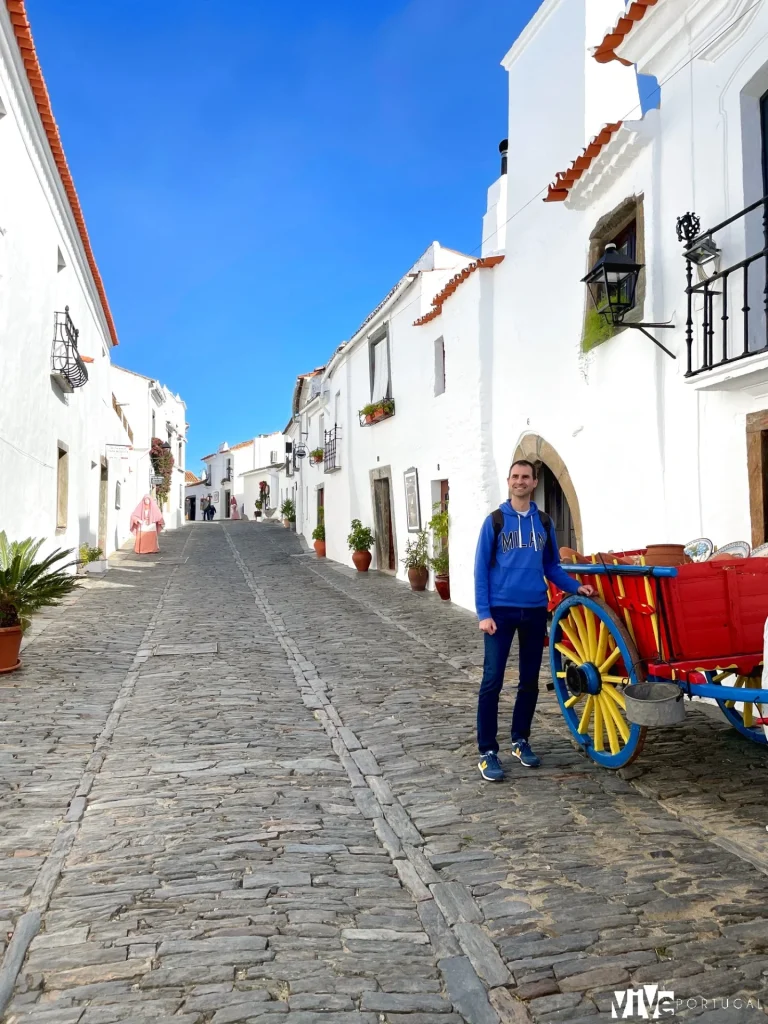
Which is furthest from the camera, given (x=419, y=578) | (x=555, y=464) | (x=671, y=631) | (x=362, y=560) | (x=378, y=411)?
(x=362, y=560)

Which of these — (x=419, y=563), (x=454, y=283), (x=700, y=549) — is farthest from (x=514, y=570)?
(x=419, y=563)

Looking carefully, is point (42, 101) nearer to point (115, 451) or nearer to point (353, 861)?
point (353, 861)

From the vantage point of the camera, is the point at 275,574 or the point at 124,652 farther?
the point at 275,574

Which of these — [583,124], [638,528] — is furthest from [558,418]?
[583,124]

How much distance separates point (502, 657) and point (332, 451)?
17343mm

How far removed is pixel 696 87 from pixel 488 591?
4703mm

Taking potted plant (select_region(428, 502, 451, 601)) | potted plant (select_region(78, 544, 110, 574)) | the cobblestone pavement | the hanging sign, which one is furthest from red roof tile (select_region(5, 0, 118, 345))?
potted plant (select_region(428, 502, 451, 601))

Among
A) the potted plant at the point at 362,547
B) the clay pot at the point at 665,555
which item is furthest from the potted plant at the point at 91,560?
the clay pot at the point at 665,555

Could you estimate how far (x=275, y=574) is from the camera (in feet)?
55.3

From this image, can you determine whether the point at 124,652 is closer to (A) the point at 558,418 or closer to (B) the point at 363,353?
(A) the point at 558,418

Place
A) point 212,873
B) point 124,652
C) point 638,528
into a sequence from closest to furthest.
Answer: point 212,873, point 638,528, point 124,652

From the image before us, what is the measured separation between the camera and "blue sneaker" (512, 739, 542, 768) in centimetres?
457

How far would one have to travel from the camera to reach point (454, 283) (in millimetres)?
11961

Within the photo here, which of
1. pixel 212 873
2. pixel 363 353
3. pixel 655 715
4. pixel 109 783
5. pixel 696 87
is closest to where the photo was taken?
pixel 212 873
